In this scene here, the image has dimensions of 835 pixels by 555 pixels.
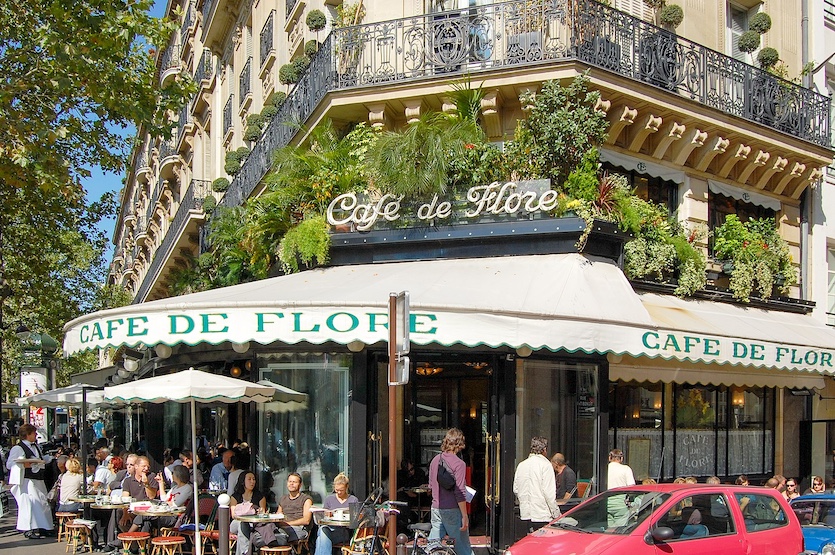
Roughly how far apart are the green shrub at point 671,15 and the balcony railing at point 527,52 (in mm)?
408

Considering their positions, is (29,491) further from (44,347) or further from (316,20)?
(44,347)

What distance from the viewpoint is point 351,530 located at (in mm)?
10836

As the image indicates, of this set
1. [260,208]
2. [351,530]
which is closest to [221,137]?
[260,208]

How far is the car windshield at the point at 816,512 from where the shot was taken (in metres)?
10.5

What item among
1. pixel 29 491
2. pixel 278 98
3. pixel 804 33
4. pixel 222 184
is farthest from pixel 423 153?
pixel 222 184

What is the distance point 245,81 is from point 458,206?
12.7 metres

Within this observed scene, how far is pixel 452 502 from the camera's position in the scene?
387 inches

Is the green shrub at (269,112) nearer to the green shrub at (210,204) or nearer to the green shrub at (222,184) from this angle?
the green shrub at (222,184)

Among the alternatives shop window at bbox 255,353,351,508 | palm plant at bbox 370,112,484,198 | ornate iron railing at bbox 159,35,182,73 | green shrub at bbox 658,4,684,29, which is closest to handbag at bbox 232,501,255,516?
shop window at bbox 255,353,351,508

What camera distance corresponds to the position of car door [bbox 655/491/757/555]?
8238 millimetres

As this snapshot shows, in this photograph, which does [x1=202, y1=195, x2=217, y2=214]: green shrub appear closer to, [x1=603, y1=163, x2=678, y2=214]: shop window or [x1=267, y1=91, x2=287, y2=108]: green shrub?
[x1=267, y1=91, x2=287, y2=108]: green shrub

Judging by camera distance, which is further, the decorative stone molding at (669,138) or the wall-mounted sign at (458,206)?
the decorative stone molding at (669,138)

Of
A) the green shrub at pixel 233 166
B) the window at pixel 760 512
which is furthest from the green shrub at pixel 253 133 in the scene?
the window at pixel 760 512

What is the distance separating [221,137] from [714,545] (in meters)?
22.1
